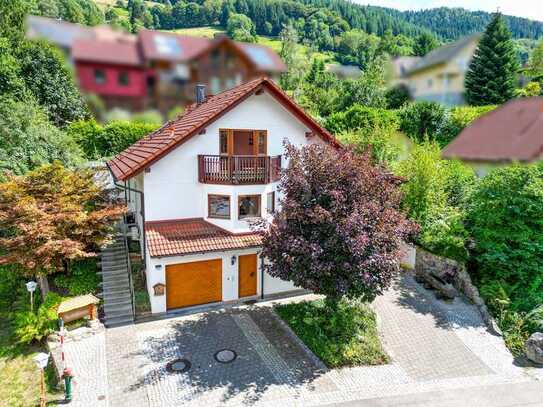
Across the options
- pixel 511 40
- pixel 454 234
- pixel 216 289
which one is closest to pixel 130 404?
pixel 216 289

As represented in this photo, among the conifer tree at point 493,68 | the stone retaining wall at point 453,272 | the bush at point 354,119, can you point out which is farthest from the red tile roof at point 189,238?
the bush at point 354,119

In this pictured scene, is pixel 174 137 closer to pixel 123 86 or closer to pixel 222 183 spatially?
pixel 222 183

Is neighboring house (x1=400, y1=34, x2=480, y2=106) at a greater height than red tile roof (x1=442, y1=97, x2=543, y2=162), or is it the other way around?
neighboring house (x1=400, y1=34, x2=480, y2=106)

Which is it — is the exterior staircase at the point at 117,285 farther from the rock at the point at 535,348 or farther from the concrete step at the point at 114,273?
the rock at the point at 535,348

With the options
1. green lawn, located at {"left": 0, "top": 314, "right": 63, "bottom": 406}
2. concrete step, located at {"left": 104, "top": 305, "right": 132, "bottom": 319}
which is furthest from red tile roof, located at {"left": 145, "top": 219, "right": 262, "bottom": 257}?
green lawn, located at {"left": 0, "top": 314, "right": 63, "bottom": 406}

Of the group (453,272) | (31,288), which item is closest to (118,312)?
(31,288)

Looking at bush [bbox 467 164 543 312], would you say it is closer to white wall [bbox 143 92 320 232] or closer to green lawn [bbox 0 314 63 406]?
white wall [bbox 143 92 320 232]

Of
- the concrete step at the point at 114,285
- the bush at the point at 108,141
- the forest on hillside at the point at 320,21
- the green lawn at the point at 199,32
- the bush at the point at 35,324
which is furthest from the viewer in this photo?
the bush at the point at 108,141

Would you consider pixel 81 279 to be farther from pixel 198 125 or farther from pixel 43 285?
pixel 198 125
